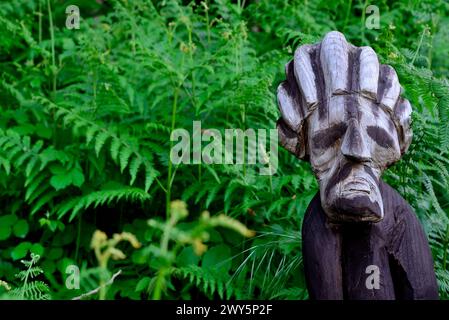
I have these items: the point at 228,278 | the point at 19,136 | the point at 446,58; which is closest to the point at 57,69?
the point at 19,136

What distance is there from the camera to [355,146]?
2979mm

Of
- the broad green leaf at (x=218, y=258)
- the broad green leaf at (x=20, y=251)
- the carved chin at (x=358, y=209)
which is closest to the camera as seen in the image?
the carved chin at (x=358, y=209)

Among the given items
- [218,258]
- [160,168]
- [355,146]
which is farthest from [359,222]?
[160,168]

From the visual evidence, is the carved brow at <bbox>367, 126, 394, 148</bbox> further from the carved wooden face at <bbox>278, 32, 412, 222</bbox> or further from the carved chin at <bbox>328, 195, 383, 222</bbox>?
the carved chin at <bbox>328, 195, 383, 222</bbox>

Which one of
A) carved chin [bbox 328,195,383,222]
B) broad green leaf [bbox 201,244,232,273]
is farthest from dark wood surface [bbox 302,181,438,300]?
broad green leaf [bbox 201,244,232,273]

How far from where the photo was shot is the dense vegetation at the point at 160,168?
14.4ft

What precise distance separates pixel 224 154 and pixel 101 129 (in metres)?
0.74

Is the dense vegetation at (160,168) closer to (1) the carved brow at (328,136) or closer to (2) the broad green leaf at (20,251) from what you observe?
(2) the broad green leaf at (20,251)

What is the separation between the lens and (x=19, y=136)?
4996 mm

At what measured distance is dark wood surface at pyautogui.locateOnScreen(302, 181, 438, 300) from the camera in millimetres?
3094

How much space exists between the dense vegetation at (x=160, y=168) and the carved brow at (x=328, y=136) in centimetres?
91

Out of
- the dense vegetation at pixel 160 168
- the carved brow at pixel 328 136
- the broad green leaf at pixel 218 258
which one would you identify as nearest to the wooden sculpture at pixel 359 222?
the carved brow at pixel 328 136

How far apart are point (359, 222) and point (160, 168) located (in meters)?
2.36

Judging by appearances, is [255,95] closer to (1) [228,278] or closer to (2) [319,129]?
(1) [228,278]
